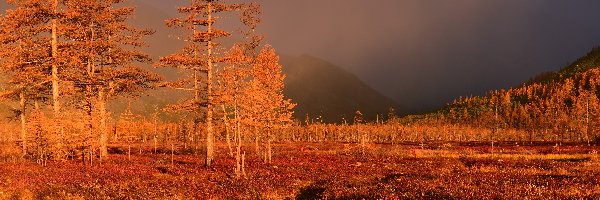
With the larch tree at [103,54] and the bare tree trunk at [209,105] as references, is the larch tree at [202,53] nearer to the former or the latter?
the bare tree trunk at [209,105]

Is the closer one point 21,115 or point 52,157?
point 52,157

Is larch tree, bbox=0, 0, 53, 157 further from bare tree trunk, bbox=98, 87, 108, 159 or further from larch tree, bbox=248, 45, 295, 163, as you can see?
larch tree, bbox=248, 45, 295, 163

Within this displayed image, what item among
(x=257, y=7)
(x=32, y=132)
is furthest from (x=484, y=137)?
(x=32, y=132)

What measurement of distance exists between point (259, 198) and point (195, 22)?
16022 millimetres

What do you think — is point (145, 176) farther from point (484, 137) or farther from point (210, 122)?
point (484, 137)

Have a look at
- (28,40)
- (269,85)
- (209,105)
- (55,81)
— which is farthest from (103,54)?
(269,85)

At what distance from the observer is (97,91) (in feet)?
109

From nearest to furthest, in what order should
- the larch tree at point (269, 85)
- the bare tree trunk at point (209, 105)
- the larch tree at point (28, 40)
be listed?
the bare tree trunk at point (209, 105) → the larch tree at point (28, 40) → the larch tree at point (269, 85)

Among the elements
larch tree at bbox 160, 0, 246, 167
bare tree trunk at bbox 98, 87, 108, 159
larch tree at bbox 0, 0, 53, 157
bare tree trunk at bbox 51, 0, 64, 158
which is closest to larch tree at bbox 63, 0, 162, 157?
bare tree trunk at bbox 98, 87, 108, 159

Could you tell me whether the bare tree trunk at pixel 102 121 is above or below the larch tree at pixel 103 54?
below

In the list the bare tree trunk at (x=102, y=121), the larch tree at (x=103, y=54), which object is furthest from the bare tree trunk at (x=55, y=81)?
the bare tree trunk at (x=102, y=121)

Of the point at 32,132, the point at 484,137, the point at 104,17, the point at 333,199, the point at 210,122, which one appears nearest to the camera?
the point at 333,199

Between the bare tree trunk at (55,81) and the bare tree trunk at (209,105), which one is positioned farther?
the bare tree trunk at (55,81)

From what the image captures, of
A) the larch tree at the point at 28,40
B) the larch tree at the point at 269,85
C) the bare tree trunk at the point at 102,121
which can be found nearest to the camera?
the larch tree at the point at 28,40
